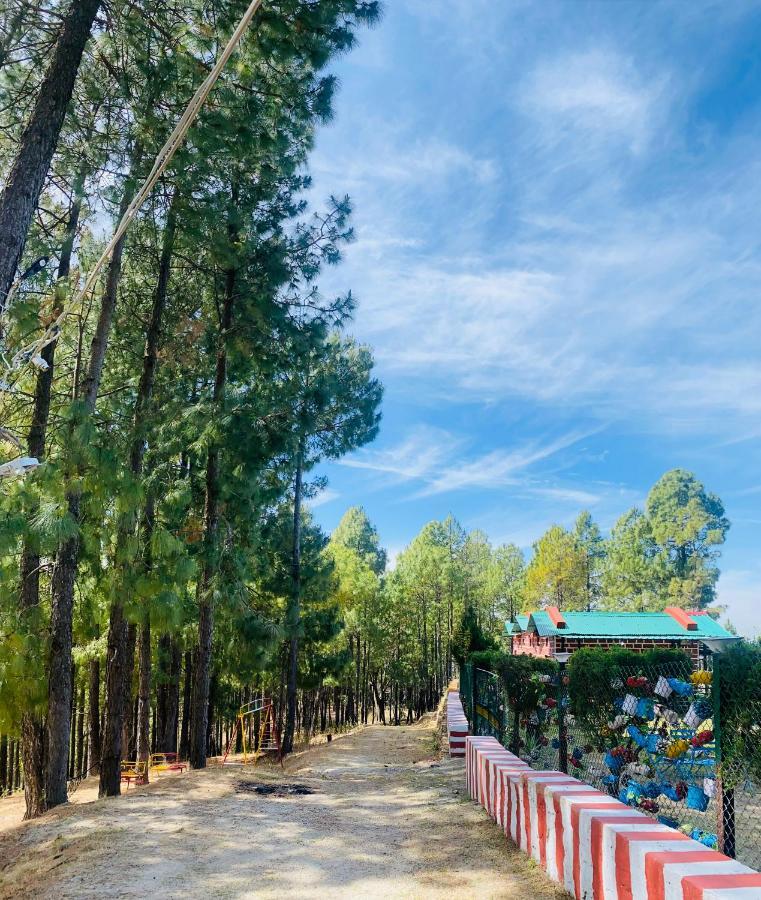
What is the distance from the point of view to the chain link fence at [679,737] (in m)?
4.96

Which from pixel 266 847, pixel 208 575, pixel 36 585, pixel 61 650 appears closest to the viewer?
pixel 266 847

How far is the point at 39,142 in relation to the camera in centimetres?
661

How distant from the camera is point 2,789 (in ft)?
78.4

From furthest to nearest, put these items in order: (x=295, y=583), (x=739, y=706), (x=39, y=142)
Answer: (x=295, y=583), (x=39, y=142), (x=739, y=706)

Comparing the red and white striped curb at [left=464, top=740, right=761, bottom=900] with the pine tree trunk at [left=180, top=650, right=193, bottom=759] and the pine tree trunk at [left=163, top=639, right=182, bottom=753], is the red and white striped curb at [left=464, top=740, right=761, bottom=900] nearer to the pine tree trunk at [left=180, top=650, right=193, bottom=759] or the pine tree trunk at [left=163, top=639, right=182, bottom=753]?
the pine tree trunk at [left=163, top=639, right=182, bottom=753]

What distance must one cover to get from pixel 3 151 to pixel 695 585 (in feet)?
182

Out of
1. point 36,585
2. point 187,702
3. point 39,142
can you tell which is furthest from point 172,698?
point 39,142

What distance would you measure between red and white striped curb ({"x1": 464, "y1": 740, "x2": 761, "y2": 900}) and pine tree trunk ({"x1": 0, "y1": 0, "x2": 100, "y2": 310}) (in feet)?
20.0

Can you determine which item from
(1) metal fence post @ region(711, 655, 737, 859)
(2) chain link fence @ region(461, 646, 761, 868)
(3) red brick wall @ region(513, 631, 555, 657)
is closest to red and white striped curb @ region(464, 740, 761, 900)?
(1) metal fence post @ region(711, 655, 737, 859)

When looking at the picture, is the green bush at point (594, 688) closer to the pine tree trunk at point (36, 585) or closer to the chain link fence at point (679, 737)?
the chain link fence at point (679, 737)

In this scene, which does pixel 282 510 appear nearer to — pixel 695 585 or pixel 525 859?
pixel 525 859

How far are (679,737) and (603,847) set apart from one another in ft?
7.72

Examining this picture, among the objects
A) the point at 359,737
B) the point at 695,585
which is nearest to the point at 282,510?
the point at 359,737

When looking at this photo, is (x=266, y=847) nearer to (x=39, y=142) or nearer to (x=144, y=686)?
(x=39, y=142)
